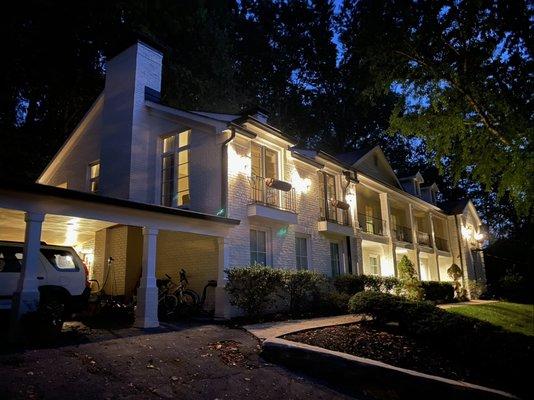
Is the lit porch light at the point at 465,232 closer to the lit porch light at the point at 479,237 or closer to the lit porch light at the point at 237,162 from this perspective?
the lit porch light at the point at 479,237

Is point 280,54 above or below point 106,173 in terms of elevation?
above

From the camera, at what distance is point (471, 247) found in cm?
3172

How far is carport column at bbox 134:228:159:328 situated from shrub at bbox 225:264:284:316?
2346 millimetres

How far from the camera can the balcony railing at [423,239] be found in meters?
25.7

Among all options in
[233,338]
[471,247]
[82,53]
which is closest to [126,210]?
[233,338]

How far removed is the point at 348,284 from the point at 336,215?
3287 millimetres

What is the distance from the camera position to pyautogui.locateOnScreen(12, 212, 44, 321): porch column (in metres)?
7.54

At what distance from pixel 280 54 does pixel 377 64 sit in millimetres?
31107

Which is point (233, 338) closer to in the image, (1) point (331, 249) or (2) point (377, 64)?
(2) point (377, 64)

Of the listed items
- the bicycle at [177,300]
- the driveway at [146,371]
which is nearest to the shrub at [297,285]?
the bicycle at [177,300]

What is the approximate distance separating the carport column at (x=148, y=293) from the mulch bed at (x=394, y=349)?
10.7 feet

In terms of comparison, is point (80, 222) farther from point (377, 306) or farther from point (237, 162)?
point (377, 306)

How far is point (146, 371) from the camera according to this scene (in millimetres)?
6105

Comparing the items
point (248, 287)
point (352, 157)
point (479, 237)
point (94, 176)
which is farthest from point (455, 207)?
point (94, 176)
